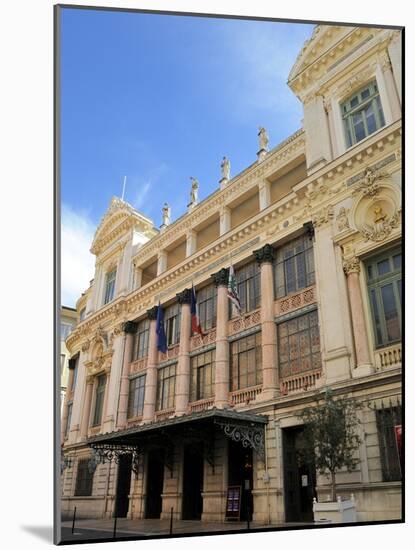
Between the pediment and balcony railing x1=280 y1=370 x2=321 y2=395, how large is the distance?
6416 millimetres

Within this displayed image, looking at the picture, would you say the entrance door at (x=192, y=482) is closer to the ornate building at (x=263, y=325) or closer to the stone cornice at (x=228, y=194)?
the ornate building at (x=263, y=325)

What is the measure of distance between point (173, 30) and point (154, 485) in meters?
12.3

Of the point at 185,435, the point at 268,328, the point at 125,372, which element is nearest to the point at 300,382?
the point at 268,328

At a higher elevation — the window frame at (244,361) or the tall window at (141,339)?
the tall window at (141,339)

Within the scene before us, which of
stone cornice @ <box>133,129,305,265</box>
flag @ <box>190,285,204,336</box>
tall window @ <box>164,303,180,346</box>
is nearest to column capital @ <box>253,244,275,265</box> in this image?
flag @ <box>190,285,204,336</box>

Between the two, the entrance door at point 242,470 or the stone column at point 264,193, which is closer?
the entrance door at point 242,470

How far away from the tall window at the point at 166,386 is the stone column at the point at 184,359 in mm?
597

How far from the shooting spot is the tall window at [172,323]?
17.2 m

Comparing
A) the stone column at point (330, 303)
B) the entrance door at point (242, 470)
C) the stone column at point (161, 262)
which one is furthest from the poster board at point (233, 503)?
the stone column at point (161, 262)

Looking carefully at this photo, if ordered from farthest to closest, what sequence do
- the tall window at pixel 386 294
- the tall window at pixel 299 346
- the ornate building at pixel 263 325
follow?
the tall window at pixel 299 346 → the ornate building at pixel 263 325 → the tall window at pixel 386 294

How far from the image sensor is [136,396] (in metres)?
17.6

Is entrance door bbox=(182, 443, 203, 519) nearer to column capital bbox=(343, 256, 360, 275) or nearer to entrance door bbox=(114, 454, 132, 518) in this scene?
entrance door bbox=(114, 454, 132, 518)

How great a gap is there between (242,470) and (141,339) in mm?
7013

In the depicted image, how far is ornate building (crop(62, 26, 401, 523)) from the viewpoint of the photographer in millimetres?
11008
